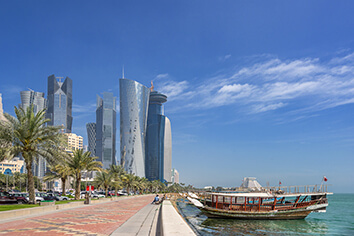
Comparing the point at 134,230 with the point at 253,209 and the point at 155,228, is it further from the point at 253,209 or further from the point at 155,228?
the point at 253,209

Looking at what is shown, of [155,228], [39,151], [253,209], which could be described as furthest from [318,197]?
[39,151]

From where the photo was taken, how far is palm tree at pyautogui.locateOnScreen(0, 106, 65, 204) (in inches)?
1080

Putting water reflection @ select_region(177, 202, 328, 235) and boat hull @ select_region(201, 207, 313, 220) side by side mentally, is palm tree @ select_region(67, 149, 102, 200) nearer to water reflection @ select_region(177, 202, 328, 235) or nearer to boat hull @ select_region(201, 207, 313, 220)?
boat hull @ select_region(201, 207, 313, 220)

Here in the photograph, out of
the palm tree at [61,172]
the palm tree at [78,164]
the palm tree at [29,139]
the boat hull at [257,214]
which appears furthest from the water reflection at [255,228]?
the palm tree at [61,172]

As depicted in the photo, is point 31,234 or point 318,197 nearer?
point 31,234

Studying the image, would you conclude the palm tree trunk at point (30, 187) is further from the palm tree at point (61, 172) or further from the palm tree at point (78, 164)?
the palm tree at point (78, 164)

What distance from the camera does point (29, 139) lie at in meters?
28.8

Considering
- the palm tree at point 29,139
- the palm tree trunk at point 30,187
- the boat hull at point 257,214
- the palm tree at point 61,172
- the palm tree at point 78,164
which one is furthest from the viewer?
the palm tree at point 78,164

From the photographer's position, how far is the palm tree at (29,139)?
90.0ft

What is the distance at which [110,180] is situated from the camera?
60469 millimetres

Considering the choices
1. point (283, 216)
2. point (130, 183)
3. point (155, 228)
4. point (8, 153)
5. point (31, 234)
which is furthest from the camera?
point (130, 183)

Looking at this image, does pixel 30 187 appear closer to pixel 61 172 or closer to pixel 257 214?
pixel 61 172

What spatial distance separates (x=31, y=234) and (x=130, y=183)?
72870 millimetres

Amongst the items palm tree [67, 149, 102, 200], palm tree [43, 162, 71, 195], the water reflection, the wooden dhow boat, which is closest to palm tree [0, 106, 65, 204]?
palm tree [43, 162, 71, 195]
